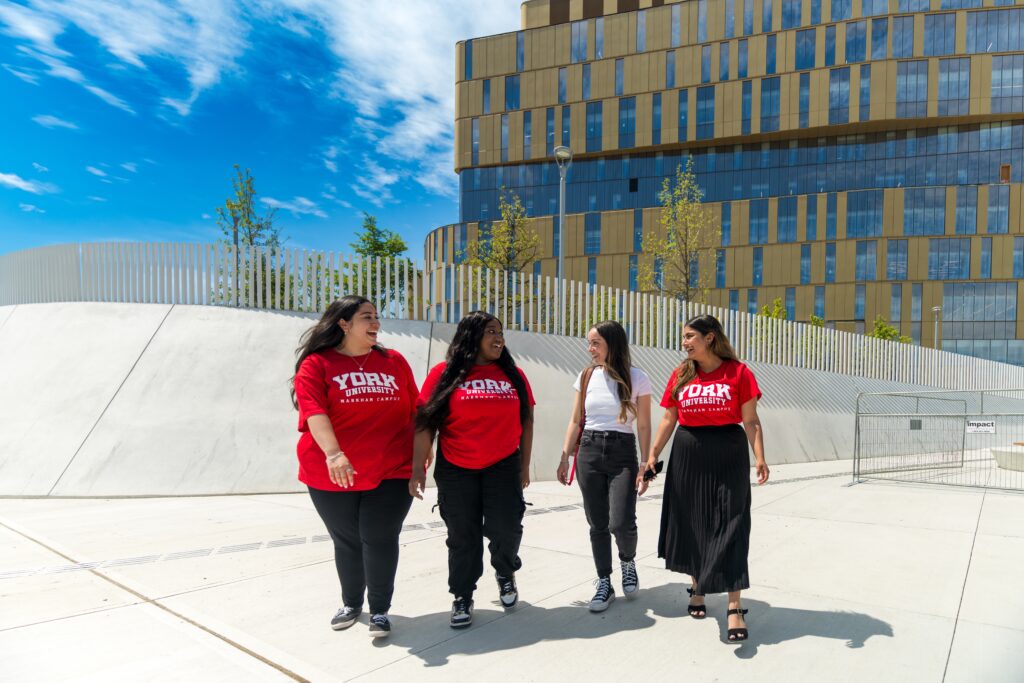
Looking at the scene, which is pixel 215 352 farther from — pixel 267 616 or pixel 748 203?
pixel 748 203

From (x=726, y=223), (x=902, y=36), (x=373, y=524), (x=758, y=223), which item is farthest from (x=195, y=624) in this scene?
(x=902, y=36)

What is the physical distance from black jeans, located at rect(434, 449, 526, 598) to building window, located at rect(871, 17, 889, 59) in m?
51.9

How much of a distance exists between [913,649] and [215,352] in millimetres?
9115

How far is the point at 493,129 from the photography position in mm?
51344

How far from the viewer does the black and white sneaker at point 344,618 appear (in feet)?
11.3

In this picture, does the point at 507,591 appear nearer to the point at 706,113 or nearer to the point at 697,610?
the point at 697,610

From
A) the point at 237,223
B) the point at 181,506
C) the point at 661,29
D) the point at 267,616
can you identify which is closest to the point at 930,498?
the point at 267,616

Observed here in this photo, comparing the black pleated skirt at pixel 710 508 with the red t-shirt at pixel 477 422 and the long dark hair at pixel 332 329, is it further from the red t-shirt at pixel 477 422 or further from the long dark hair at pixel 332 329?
the long dark hair at pixel 332 329

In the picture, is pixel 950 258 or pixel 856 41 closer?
pixel 950 258

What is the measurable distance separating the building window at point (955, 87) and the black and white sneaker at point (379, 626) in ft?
175


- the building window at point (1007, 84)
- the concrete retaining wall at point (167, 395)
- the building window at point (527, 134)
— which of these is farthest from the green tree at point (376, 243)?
the building window at point (1007, 84)

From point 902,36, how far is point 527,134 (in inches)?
1063

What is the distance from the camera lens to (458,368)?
359 cm

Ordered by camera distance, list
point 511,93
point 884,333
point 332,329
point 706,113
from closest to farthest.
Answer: point 332,329
point 884,333
point 706,113
point 511,93
